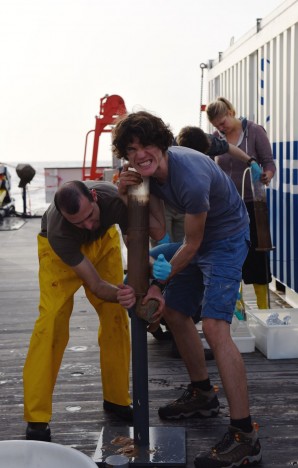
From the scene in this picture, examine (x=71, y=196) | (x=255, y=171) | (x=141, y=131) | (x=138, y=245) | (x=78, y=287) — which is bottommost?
(x=78, y=287)

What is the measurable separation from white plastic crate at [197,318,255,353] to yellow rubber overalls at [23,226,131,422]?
4.02ft

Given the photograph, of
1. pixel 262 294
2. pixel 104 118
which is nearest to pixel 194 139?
pixel 262 294

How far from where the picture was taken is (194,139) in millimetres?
4387

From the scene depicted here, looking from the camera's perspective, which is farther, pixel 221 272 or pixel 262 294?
pixel 262 294

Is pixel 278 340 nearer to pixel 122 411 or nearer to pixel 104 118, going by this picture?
pixel 122 411

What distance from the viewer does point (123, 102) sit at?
15.1 meters

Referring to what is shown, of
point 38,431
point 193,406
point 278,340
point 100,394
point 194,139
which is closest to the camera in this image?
point 38,431

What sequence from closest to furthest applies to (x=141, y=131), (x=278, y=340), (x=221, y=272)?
1. (x=141, y=131)
2. (x=221, y=272)
3. (x=278, y=340)

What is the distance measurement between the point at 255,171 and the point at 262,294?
1.04 metres

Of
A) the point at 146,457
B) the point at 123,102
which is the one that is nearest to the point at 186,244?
the point at 146,457

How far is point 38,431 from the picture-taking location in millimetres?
3488

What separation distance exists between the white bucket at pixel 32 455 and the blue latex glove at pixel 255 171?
3.33 metres

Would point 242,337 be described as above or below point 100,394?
above

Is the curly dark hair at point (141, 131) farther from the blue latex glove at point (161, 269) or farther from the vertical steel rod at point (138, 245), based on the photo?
the blue latex glove at point (161, 269)
